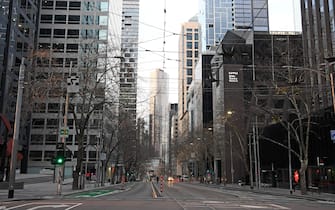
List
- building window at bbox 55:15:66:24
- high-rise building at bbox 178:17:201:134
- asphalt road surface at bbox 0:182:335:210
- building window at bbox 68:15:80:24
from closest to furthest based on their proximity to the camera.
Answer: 1. asphalt road surface at bbox 0:182:335:210
2. building window at bbox 68:15:80:24
3. building window at bbox 55:15:66:24
4. high-rise building at bbox 178:17:201:134

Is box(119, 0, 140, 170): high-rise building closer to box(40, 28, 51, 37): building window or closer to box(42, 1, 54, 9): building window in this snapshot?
box(40, 28, 51, 37): building window

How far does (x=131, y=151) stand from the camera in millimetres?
75500

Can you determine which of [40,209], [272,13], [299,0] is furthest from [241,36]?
[40,209]

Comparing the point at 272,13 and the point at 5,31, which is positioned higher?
the point at 272,13

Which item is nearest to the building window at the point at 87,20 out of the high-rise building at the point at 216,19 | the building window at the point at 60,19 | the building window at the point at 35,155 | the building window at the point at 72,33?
the building window at the point at 72,33

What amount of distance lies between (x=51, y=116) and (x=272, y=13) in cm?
5229

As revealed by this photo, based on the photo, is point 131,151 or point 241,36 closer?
point 131,151

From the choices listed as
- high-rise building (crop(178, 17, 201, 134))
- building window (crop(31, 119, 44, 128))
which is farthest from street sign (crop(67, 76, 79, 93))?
high-rise building (crop(178, 17, 201, 134))

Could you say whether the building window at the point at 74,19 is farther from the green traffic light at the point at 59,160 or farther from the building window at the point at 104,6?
the green traffic light at the point at 59,160

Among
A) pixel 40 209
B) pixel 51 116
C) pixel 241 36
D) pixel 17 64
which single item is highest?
pixel 241 36

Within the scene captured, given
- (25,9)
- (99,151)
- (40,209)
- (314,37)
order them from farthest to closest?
(25,9) < (99,151) < (314,37) < (40,209)

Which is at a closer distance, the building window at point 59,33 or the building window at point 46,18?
the building window at point 59,33

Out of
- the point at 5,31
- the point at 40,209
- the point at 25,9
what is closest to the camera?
the point at 40,209

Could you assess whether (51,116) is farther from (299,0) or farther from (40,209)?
(40,209)
